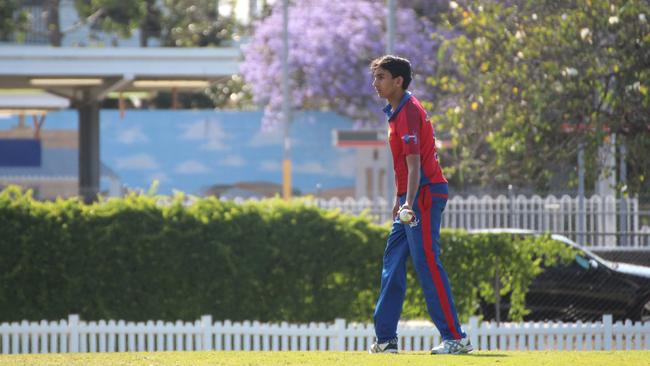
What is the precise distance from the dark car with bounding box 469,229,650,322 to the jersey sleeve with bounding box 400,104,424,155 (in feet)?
28.2

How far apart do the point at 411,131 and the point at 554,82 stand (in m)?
5.83

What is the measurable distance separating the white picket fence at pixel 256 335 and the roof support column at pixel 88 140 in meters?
Result: 14.3

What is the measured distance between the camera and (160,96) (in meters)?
53.6

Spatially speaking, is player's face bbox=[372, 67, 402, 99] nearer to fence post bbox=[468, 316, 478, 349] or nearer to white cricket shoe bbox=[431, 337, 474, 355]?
white cricket shoe bbox=[431, 337, 474, 355]

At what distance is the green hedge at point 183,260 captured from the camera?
1391cm

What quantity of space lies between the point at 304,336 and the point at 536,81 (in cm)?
352

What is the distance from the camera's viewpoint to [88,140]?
28.4 m

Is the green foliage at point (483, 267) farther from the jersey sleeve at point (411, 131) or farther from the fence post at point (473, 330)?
the jersey sleeve at point (411, 131)

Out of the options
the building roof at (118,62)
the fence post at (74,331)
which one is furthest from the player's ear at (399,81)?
the building roof at (118,62)

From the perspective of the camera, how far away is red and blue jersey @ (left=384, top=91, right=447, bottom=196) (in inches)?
340

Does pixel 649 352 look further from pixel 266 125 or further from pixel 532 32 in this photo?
pixel 266 125

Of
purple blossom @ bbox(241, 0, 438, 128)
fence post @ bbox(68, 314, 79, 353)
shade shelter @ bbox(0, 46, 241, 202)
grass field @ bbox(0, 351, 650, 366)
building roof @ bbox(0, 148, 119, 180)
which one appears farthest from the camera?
building roof @ bbox(0, 148, 119, 180)

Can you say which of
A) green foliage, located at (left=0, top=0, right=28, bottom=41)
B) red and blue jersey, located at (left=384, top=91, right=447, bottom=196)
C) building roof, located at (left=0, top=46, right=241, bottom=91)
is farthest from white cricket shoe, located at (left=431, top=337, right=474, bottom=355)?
green foliage, located at (left=0, top=0, right=28, bottom=41)

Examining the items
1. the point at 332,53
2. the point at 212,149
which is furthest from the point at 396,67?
the point at 212,149
